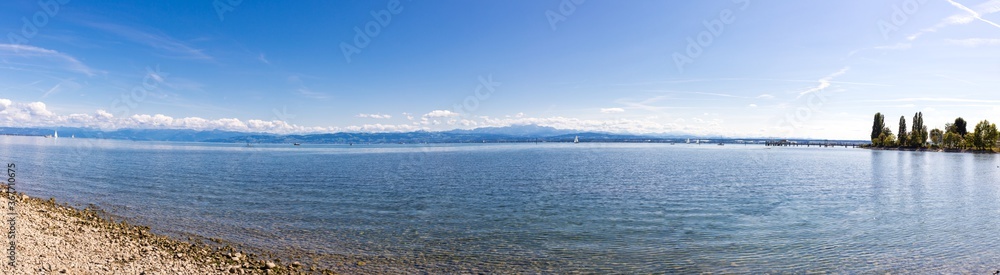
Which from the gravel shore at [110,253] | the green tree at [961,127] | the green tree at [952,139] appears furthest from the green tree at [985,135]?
the gravel shore at [110,253]

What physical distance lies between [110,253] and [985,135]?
9730 inches

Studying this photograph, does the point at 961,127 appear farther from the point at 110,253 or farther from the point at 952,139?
the point at 110,253

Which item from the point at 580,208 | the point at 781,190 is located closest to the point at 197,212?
the point at 580,208

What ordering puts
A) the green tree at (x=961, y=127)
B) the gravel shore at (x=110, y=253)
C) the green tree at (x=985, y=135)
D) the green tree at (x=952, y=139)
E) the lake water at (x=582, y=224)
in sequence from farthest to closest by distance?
the green tree at (x=961, y=127)
the green tree at (x=952, y=139)
the green tree at (x=985, y=135)
the lake water at (x=582, y=224)
the gravel shore at (x=110, y=253)

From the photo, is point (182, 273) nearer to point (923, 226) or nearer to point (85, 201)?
point (85, 201)

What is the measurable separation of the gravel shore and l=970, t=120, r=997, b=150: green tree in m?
238

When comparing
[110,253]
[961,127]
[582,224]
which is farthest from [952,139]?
[110,253]

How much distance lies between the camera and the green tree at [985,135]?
6516 inches

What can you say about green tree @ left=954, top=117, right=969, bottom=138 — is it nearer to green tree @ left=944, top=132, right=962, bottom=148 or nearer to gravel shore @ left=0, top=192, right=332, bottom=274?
green tree @ left=944, top=132, right=962, bottom=148

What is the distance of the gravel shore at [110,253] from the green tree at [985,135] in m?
238

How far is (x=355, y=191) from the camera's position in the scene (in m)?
44.8

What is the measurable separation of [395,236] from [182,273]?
33.0ft

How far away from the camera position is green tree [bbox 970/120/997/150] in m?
166

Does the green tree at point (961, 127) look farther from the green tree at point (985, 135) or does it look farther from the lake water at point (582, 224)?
the lake water at point (582, 224)
